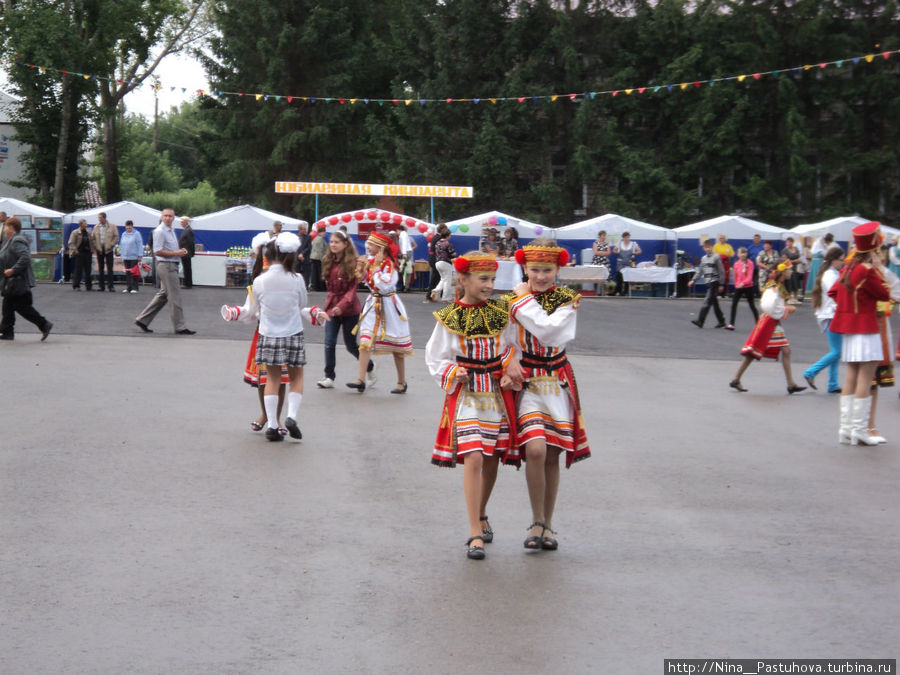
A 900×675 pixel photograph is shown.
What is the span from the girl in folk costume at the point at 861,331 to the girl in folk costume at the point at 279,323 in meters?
4.61

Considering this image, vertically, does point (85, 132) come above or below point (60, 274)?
above

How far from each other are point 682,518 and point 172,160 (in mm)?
102449

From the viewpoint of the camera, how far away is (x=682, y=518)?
281 inches

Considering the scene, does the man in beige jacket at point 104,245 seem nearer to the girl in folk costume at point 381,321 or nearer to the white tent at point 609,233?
the white tent at point 609,233

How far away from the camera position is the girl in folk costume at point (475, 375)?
20.5 feet

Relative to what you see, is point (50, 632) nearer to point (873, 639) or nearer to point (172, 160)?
point (873, 639)

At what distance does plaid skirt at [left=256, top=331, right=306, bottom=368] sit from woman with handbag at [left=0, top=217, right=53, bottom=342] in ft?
A: 26.4

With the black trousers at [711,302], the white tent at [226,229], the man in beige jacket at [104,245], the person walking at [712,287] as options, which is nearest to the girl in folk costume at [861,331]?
the person walking at [712,287]

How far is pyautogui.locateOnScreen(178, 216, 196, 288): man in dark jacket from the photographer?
30389mm

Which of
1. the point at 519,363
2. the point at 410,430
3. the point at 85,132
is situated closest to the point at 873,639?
the point at 519,363

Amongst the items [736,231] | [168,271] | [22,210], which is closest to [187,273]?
[22,210]

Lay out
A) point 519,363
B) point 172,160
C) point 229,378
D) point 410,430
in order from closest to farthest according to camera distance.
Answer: point 519,363, point 410,430, point 229,378, point 172,160

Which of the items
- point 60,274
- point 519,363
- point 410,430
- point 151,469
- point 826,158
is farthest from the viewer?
point 826,158

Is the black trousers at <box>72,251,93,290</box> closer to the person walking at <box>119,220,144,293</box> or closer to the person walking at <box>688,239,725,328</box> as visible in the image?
the person walking at <box>119,220,144,293</box>
